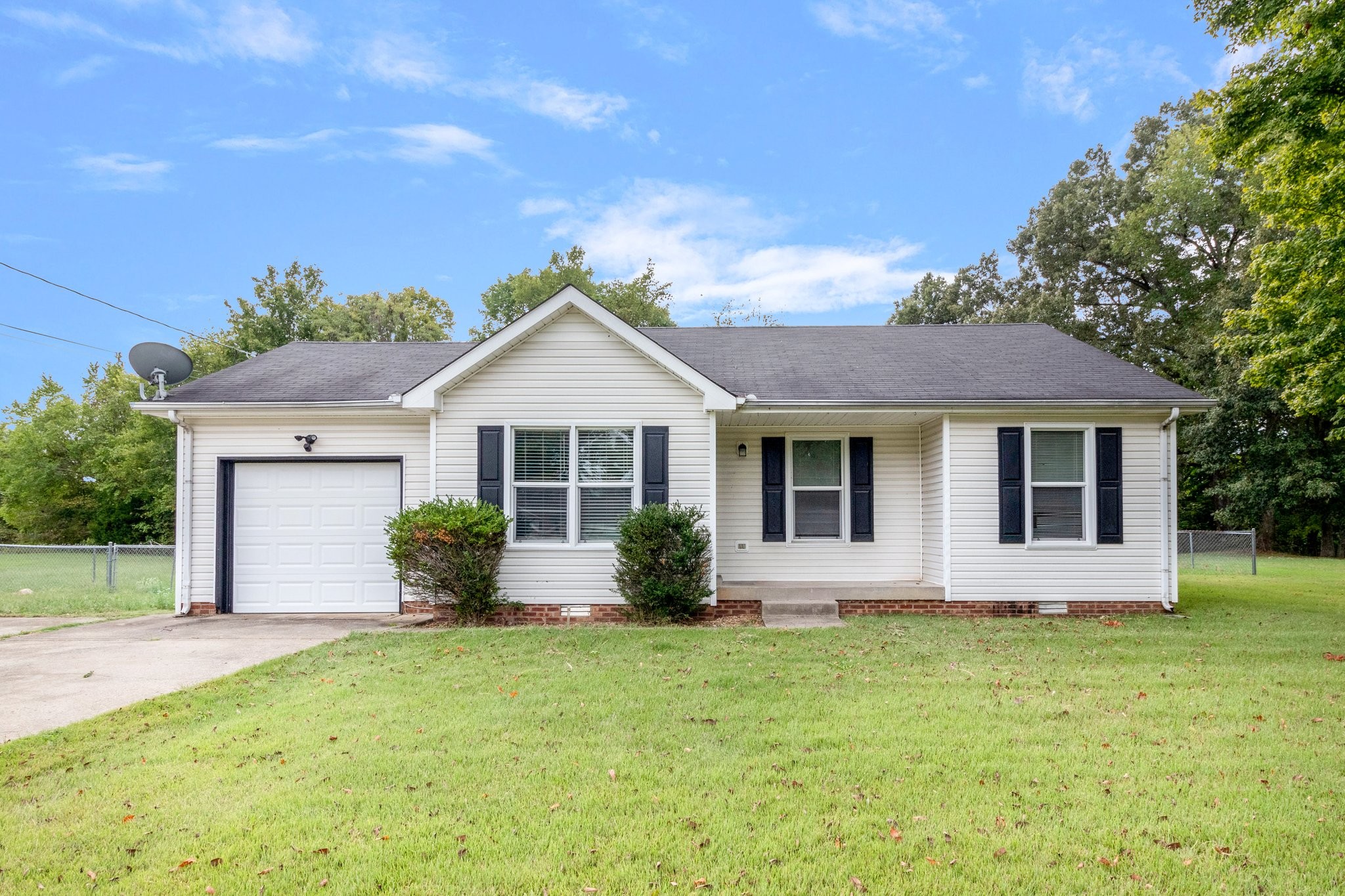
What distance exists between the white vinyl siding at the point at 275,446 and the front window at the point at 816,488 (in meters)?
5.17

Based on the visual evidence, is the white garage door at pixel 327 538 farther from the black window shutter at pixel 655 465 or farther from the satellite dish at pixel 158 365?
the black window shutter at pixel 655 465

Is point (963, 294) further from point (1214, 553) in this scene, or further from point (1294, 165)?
point (1294, 165)

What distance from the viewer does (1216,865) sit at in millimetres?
2922

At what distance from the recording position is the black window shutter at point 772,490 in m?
10.3

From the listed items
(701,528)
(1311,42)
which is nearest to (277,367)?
(701,528)

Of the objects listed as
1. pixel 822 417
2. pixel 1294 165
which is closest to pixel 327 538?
pixel 822 417

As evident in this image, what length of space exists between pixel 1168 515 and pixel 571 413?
801cm

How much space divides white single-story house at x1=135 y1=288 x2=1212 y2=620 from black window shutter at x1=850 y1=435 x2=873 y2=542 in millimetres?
27

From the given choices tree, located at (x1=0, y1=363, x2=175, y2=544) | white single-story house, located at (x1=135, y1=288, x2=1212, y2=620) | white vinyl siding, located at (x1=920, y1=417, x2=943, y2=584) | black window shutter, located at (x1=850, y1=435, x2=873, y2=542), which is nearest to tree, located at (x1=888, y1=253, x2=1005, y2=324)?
white single-story house, located at (x1=135, y1=288, x2=1212, y2=620)

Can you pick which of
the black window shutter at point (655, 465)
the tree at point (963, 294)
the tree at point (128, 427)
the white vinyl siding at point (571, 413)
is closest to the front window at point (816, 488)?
the white vinyl siding at point (571, 413)

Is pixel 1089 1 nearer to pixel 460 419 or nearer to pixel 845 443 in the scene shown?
pixel 845 443

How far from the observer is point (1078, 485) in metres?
9.52

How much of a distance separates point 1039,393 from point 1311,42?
19.0 ft

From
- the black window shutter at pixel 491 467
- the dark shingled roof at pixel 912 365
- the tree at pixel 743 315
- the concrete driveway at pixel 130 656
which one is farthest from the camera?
the tree at pixel 743 315
